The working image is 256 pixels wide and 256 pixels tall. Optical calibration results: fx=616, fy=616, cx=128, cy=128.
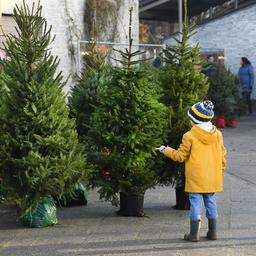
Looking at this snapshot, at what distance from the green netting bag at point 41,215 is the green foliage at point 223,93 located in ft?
38.8

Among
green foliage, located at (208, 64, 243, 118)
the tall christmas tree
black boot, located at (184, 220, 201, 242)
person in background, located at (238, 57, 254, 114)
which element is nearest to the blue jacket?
person in background, located at (238, 57, 254, 114)

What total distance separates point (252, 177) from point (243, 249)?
4.78 m

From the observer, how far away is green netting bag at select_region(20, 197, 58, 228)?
23.6 ft

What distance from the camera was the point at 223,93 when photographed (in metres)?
18.5

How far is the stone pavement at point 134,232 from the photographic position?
6.29 metres

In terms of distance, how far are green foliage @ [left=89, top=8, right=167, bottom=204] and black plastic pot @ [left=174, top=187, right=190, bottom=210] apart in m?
0.81

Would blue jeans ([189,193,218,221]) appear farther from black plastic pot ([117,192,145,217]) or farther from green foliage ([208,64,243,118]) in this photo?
green foliage ([208,64,243,118])

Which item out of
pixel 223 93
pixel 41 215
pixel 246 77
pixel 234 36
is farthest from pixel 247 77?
pixel 41 215

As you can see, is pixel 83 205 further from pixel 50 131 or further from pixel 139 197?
pixel 50 131

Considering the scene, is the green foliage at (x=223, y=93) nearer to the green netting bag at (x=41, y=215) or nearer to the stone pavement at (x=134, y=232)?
the stone pavement at (x=134, y=232)

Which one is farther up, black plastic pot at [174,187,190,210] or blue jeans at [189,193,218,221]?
blue jeans at [189,193,218,221]

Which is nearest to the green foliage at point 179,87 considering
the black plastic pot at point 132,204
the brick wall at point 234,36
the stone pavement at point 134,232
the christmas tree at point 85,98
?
the black plastic pot at point 132,204

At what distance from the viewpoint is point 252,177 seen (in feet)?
36.0

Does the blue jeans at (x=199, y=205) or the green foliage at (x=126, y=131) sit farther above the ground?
the green foliage at (x=126, y=131)
